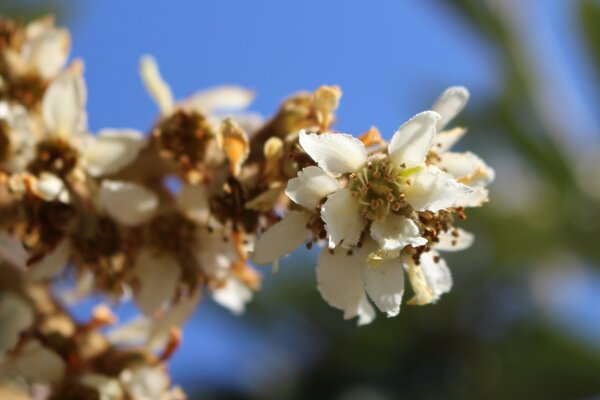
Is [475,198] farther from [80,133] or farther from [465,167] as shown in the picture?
[80,133]

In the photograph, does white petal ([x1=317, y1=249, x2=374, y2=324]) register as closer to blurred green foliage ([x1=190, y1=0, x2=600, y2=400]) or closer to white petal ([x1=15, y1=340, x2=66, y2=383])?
white petal ([x1=15, y1=340, x2=66, y2=383])

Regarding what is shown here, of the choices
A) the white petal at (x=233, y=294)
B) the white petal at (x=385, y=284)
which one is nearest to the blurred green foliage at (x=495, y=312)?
the white petal at (x=233, y=294)

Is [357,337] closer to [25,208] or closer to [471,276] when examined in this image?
[471,276]

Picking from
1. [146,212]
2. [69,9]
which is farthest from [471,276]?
[146,212]

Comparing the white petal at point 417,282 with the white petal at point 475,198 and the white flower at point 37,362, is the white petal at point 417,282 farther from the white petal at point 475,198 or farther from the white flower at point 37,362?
the white flower at point 37,362

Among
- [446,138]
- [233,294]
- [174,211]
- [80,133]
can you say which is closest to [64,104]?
[80,133]

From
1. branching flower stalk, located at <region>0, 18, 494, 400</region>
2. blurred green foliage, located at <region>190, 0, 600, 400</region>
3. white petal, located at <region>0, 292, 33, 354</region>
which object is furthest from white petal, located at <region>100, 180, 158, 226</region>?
blurred green foliage, located at <region>190, 0, 600, 400</region>
